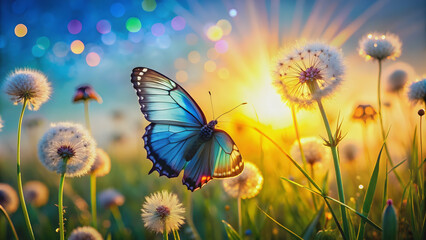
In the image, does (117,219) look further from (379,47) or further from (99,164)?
(379,47)

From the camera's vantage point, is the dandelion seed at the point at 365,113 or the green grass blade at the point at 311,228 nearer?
the green grass blade at the point at 311,228

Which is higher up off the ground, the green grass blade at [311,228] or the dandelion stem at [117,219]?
the green grass blade at [311,228]

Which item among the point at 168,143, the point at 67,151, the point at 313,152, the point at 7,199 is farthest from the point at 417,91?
the point at 7,199

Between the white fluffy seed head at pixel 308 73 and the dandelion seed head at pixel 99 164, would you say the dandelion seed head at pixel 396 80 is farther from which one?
the dandelion seed head at pixel 99 164

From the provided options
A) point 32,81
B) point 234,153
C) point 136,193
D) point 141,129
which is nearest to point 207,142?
point 234,153

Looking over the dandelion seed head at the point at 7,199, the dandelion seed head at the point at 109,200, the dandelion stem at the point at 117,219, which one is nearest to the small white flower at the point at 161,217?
the dandelion stem at the point at 117,219

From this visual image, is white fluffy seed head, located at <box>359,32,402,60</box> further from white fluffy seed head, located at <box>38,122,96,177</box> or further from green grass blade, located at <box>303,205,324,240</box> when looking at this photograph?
white fluffy seed head, located at <box>38,122,96,177</box>

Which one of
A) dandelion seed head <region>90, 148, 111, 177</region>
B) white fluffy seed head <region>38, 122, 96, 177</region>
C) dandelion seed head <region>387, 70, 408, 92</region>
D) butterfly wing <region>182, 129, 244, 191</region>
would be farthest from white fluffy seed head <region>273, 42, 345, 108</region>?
dandelion seed head <region>387, 70, 408, 92</region>
